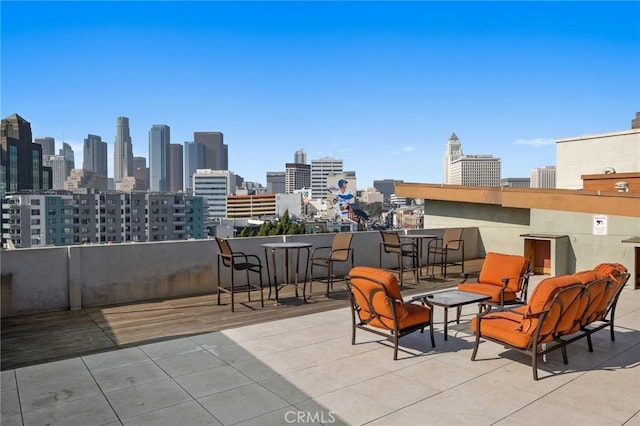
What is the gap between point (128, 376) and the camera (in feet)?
11.5

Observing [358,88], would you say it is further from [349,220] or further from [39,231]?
[349,220]

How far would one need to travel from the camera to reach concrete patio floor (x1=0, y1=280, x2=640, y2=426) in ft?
9.26

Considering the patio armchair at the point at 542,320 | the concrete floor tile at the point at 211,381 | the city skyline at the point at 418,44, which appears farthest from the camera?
the city skyline at the point at 418,44

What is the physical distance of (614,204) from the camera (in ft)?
26.7

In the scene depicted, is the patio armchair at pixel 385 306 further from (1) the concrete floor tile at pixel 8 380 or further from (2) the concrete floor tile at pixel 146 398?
(1) the concrete floor tile at pixel 8 380

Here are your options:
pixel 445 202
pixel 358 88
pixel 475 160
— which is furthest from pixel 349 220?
pixel 445 202

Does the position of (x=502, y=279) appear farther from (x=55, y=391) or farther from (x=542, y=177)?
(x=542, y=177)

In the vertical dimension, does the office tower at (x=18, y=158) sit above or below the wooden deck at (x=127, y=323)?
above

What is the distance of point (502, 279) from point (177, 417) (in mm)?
3904

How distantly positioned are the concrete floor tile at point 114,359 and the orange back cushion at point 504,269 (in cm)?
415

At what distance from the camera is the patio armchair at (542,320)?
3.43 meters

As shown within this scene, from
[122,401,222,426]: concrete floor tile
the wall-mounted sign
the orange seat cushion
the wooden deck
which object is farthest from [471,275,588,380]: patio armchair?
the wall-mounted sign

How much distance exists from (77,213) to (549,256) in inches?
3793

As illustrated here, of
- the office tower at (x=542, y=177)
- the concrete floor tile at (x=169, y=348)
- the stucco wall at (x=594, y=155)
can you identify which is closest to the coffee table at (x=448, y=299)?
the concrete floor tile at (x=169, y=348)
